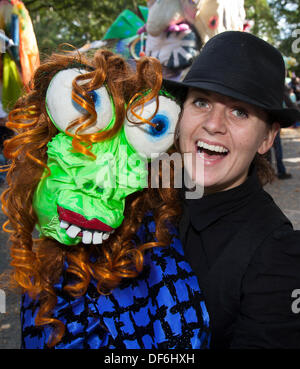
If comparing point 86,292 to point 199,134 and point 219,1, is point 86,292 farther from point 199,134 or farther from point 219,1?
point 219,1

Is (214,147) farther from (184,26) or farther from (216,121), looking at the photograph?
(184,26)

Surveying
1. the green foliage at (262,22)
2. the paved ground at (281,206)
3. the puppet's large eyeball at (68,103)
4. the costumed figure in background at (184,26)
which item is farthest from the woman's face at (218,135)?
the green foliage at (262,22)

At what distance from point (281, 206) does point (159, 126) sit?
4.17m

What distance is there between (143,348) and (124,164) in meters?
0.60

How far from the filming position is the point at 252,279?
3.53 feet

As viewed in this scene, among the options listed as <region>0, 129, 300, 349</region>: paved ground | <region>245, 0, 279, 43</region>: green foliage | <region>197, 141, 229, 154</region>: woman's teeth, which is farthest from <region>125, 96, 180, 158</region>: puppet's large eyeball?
<region>245, 0, 279, 43</region>: green foliage

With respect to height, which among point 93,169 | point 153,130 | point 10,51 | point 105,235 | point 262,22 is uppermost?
point 262,22

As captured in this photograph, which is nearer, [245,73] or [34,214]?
[245,73]

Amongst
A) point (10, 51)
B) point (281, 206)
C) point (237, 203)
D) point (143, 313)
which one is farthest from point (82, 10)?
point (143, 313)

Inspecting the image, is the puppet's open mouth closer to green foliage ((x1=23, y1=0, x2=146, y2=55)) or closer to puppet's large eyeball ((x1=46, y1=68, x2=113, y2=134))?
puppet's large eyeball ((x1=46, y1=68, x2=113, y2=134))

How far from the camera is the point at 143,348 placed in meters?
1.14
